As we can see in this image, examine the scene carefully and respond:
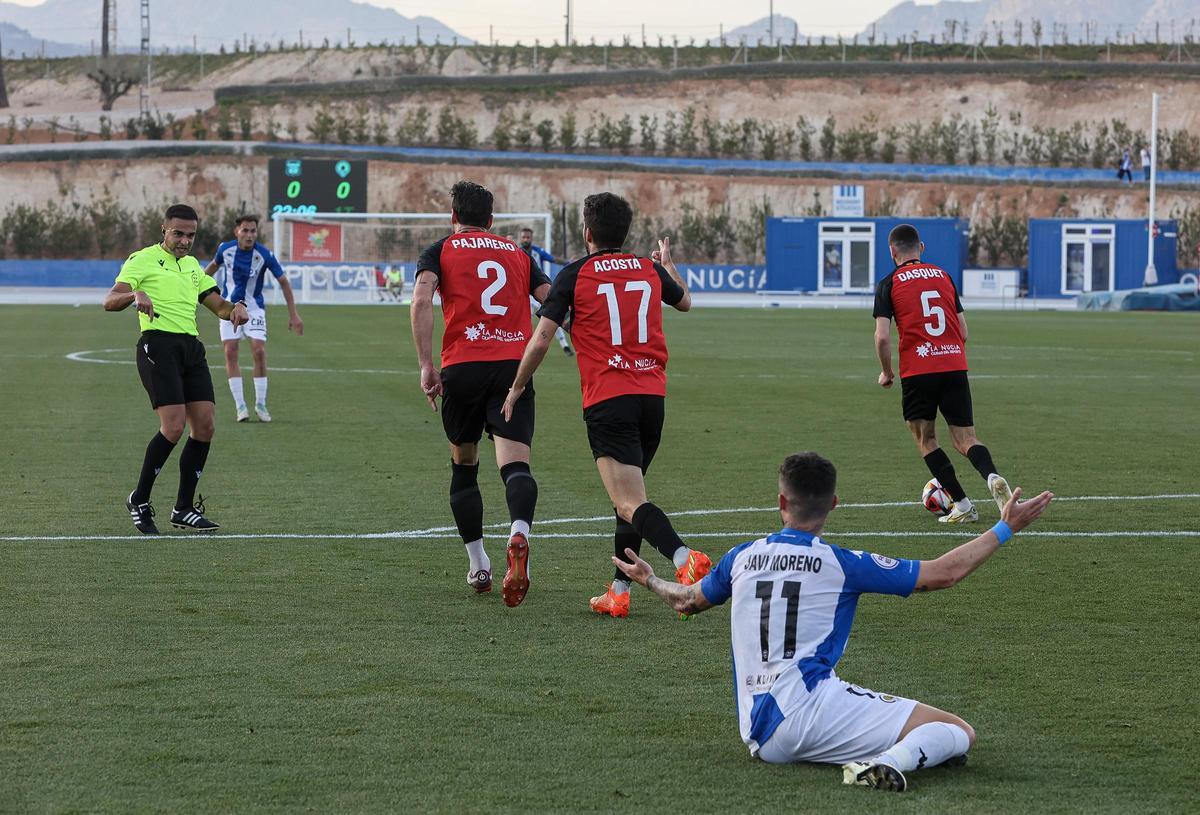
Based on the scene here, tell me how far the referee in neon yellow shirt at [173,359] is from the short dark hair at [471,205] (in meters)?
2.26

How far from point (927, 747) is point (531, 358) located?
113 inches

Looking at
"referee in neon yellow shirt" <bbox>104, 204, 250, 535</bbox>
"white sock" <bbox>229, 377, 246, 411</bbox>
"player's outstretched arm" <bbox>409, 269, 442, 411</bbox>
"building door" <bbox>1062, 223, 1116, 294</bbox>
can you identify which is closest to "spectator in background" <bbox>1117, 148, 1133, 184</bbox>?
"building door" <bbox>1062, 223, 1116, 294</bbox>

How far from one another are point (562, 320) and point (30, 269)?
6378cm

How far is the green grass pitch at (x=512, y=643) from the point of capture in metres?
4.88

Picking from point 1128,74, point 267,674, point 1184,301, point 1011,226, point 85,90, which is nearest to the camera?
point 267,674

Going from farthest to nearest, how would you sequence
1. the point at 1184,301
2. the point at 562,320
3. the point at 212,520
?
the point at 1184,301 < the point at 212,520 < the point at 562,320

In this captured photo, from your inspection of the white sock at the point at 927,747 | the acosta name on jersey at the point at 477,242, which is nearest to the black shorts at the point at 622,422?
the acosta name on jersey at the point at 477,242

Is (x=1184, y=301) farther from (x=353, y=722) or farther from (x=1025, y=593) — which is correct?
(x=353, y=722)

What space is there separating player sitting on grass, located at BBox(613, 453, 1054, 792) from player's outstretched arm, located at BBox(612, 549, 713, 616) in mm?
201

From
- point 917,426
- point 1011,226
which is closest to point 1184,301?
point 1011,226

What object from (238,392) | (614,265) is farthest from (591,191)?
(614,265)

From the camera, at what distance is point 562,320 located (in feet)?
23.3

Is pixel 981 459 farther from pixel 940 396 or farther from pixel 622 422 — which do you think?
pixel 622 422

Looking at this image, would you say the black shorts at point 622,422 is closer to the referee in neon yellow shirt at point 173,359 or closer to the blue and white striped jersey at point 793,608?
the blue and white striped jersey at point 793,608
